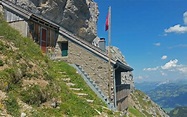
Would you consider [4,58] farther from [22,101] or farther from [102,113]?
[102,113]

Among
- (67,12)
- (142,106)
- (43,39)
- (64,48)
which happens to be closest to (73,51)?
(64,48)

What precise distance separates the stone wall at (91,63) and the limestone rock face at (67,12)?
18.4 meters

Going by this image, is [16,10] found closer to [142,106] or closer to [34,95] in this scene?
[34,95]

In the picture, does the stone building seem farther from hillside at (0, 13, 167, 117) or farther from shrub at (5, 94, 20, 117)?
shrub at (5, 94, 20, 117)

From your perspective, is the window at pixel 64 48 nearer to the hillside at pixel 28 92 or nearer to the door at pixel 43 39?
the door at pixel 43 39

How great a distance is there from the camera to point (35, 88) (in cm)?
1198

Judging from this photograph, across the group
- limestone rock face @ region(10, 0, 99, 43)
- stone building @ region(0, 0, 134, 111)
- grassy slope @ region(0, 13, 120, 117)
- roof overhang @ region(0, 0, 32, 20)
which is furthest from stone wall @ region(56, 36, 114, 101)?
limestone rock face @ region(10, 0, 99, 43)

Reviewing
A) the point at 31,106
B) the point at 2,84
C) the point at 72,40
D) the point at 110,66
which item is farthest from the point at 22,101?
the point at 72,40

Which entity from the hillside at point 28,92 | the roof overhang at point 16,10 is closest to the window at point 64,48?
the roof overhang at point 16,10

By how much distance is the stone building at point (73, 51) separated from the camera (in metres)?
22.6

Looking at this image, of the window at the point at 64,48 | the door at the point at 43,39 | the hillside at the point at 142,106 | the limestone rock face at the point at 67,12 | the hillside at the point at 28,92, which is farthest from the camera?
the hillside at the point at 142,106

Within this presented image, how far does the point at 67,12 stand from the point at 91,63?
24.1 meters

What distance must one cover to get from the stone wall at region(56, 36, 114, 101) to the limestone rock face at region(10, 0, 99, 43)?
1839cm

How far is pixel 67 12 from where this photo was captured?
45.9 m
